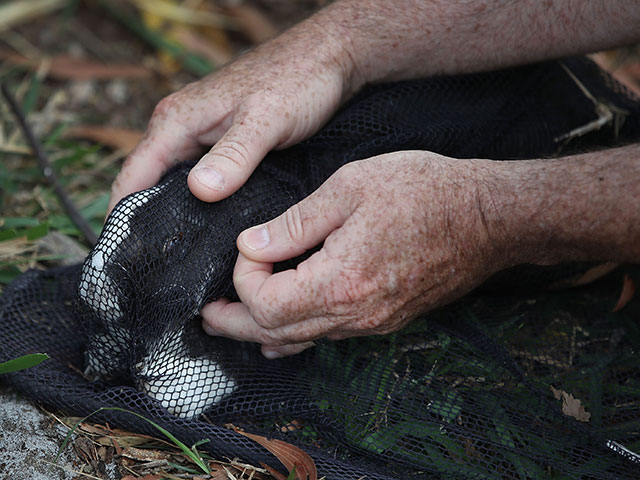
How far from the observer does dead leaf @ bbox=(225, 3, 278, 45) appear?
10.6 ft

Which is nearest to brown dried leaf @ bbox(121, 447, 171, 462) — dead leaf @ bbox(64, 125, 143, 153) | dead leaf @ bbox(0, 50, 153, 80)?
dead leaf @ bbox(64, 125, 143, 153)

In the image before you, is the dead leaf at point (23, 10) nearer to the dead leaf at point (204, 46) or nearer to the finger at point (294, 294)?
the dead leaf at point (204, 46)

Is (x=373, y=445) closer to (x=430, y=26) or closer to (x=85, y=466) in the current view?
(x=85, y=466)

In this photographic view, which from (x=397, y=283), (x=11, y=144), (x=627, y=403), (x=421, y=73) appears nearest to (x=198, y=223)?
(x=397, y=283)

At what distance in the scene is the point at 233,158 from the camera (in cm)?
141

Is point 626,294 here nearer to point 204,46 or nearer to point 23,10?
point 204,46

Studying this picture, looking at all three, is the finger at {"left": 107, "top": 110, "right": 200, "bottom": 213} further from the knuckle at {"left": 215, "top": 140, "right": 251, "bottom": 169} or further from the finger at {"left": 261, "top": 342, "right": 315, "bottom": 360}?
the finger at {"left": 261, "top": 342, "right": 315, "bottom": 360}

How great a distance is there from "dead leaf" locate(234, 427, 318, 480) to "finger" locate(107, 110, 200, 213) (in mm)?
649

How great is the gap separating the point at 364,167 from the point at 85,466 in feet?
2.73

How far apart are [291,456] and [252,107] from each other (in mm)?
764

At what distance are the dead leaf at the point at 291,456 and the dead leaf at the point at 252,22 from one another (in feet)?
7.61

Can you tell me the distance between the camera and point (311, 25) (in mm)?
1730

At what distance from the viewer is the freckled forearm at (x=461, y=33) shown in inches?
63.9

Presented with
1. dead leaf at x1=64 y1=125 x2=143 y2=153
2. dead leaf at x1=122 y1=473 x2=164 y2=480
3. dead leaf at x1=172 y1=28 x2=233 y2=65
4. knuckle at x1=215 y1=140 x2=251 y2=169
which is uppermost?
knuckle at x1=215 y1=140 x2=251 y2=169
